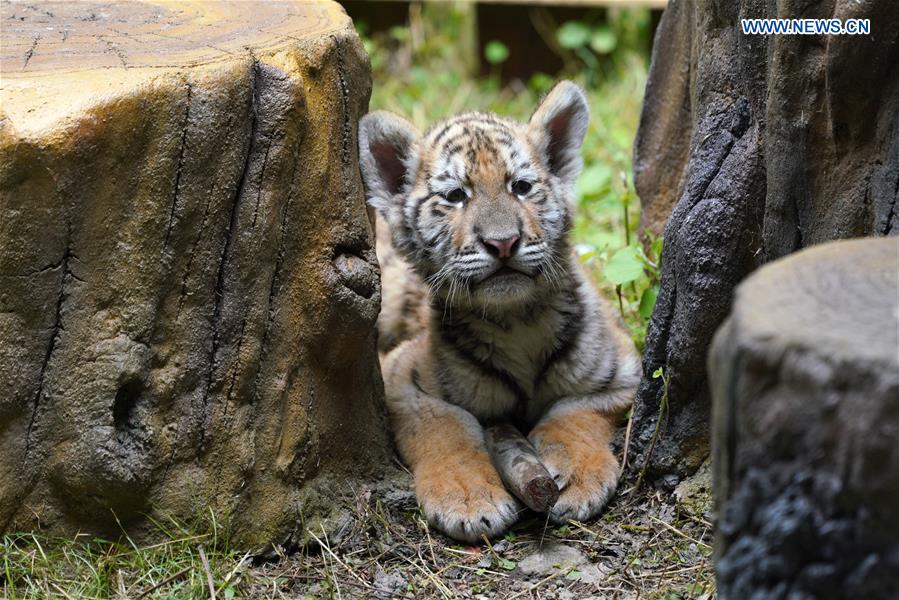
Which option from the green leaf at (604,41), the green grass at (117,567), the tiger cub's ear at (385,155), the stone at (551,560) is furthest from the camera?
the green leaf at (604,41)

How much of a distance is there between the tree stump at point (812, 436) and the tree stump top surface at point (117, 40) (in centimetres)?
205

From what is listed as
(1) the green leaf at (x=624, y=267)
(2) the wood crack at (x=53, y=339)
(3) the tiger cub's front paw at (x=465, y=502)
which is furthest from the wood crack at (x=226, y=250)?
(1) the green leaf at (x=624, y=267)

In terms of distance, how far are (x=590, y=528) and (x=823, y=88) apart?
1758 millimetres

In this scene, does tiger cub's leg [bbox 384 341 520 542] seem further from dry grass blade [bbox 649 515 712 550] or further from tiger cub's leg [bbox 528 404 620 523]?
dry grass blade [bbox 649 515 712 550]

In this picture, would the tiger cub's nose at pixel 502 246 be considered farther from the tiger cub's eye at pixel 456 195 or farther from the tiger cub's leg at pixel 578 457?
the tiger cub's leg at pixel 578 457

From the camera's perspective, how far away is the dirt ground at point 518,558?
3.57 m

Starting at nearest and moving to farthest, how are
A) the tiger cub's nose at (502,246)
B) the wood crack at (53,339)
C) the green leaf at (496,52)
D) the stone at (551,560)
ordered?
1. the wood crack at (53,339)
2. the stone at (551,560)
3. the tiger cub's nose at (502,246)
4. the green leaf at (496,52)

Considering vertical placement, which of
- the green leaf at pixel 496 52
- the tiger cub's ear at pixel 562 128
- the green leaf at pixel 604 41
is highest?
the tiger cub's ear at pixel 562 128

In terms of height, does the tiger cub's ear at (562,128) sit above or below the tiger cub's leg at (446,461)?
above

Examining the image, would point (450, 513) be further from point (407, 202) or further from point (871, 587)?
point (871, 587)

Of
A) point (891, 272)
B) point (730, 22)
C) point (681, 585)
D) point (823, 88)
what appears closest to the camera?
A: point (891, 272)

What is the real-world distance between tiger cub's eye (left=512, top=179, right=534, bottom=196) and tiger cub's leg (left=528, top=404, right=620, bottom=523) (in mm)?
940

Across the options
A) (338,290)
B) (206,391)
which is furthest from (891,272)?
(206,391)

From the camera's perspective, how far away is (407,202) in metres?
4.34
